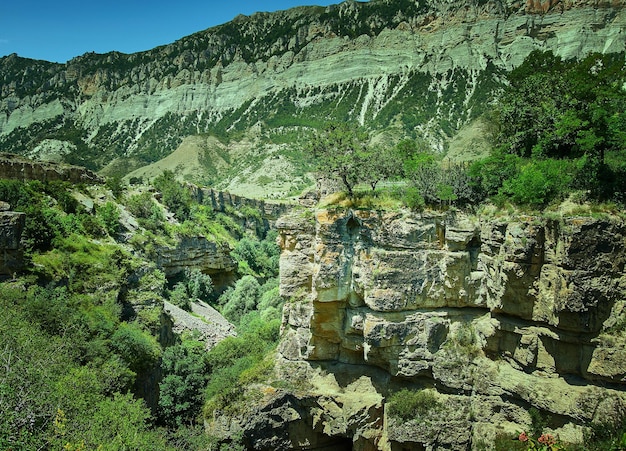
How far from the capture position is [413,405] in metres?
22.9

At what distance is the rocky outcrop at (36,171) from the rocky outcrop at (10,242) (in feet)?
53.7

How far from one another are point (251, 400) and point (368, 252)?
10759 millimetres

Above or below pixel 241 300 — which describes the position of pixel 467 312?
above

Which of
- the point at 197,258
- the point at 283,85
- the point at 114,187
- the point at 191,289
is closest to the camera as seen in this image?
the point at 191,289

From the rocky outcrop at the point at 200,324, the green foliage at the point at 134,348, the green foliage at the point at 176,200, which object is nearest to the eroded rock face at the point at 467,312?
the green foliage at the point at 134,348

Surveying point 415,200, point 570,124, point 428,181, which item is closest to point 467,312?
point 415,200

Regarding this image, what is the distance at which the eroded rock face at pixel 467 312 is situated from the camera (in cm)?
1803

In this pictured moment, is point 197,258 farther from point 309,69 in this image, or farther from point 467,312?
point 309,69

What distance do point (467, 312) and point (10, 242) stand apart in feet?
88.8

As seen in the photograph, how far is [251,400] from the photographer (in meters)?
25.2

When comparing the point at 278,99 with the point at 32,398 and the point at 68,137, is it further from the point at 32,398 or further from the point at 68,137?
the point at 32,398

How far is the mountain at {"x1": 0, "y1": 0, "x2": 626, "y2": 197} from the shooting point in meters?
99.4

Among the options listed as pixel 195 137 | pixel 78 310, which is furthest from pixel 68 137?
pixel 78 310

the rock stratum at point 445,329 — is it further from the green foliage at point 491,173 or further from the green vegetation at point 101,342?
the green vegetation at point 101,342
